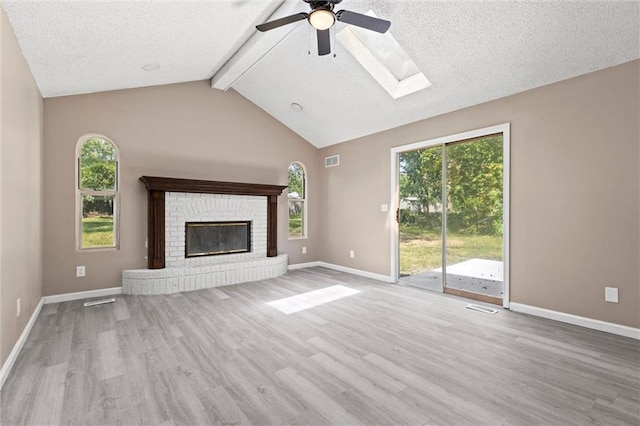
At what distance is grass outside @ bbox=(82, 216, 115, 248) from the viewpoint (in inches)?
164

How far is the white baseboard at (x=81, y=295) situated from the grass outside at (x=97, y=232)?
24.3 inches

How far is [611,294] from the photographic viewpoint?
9.73ft

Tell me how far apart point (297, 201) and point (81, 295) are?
375 cm

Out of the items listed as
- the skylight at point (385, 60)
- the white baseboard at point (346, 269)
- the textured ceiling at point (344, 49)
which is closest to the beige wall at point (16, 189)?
the textured ceiling at point (344, 49)

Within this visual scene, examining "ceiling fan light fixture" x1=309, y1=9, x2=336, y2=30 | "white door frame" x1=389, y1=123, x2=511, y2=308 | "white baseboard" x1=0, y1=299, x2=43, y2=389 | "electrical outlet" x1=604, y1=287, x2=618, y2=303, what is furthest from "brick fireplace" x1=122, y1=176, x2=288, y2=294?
"electrical outlet" x1=604, y1=287, x2=618, y2=303

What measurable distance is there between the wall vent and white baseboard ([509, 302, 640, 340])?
148 inches

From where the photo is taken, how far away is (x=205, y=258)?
4930mm

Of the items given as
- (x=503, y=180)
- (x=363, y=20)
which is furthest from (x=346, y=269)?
(x=363, y=20)

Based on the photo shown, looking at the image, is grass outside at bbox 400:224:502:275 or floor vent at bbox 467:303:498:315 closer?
floor vent at bbox 467:303:498:315

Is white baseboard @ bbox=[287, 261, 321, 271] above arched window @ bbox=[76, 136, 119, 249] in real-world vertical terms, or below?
below

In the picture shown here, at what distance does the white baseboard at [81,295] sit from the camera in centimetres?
384

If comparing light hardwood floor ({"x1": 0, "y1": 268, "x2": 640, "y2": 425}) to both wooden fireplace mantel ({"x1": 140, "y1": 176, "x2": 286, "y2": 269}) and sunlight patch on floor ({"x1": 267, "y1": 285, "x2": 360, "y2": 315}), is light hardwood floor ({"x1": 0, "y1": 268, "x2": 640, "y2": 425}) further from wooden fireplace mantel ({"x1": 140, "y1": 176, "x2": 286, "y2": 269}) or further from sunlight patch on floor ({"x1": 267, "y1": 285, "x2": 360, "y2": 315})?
wooden fireplace mantel ({"x1": 140, "y1": 176, "x2": 286, "y2": 269})

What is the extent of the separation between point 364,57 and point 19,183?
3883 mm

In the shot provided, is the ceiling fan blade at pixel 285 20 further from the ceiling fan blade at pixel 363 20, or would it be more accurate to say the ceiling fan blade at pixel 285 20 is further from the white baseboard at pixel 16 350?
the white baseboard at pixel 16 350
